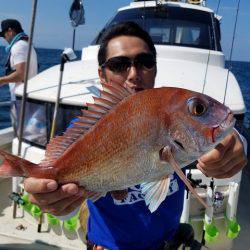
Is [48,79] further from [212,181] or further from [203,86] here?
[212,181]

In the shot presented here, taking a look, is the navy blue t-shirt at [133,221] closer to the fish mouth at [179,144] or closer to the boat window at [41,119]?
the fish mouth at [179,144]

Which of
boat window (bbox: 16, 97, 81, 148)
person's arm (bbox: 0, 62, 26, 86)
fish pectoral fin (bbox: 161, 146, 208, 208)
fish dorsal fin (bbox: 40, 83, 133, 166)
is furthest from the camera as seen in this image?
person's arm (bbox: 0, 62, 26, 86)

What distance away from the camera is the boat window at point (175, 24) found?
17.1 feet

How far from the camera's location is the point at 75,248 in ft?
11.2

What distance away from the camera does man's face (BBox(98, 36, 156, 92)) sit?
192 cm

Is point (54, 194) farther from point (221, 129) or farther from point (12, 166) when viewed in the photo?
point (221, 129)

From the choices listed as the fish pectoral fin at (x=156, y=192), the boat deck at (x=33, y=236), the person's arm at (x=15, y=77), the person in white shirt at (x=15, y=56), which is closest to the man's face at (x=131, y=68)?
the fish pectoral fin at (x=156, y=192)

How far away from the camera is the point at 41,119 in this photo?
3.61 meters

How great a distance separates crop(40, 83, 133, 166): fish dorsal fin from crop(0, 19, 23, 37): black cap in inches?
160

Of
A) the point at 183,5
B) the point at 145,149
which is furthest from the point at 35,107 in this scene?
the point at 183,5

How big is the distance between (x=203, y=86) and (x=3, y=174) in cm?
226

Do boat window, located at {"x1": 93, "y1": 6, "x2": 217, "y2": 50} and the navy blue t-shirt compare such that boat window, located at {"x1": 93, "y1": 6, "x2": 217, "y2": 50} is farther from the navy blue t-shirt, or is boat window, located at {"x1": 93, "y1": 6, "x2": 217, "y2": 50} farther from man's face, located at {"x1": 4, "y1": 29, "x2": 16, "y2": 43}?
the navy blue t-shirt

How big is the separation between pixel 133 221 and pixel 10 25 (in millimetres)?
4021

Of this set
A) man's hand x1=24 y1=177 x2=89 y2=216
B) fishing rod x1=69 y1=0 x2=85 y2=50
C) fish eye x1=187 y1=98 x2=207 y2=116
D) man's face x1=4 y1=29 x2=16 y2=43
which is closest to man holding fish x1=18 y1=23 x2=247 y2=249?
man's hand x1=24 y1=177 x2=89 y2=216
